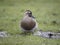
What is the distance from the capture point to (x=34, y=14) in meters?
4.65

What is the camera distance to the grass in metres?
3.35

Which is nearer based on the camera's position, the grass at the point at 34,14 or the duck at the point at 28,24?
the grass at the point at 34,14

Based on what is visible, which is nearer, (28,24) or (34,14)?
(28,24)

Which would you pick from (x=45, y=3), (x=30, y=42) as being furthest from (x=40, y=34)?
(x=45, y=3)

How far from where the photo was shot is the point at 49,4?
5531mm

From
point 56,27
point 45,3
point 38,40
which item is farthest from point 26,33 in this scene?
point 45,3

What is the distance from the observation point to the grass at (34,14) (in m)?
3.35

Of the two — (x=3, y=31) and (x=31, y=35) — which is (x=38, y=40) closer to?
(x=31, y=35)

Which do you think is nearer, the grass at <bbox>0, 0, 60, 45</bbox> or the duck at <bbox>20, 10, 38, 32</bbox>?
the grass at <bbox>0, 0, 60, 45</bbox>

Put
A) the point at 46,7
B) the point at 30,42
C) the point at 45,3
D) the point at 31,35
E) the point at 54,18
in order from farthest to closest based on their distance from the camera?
the point at 45,3
the point at 46,7
the point at 54,18
the point at 31,35
the point at 30,42

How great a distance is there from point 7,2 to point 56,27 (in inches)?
86.5

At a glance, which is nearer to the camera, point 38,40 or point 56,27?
point 38,40

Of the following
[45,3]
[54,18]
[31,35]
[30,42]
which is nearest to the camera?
[30,42]

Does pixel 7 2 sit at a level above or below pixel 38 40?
above
